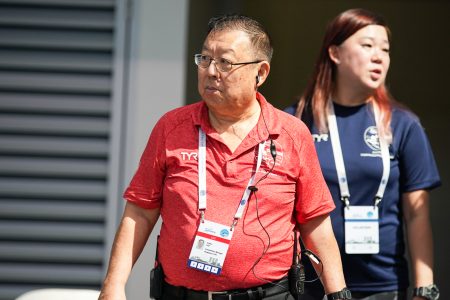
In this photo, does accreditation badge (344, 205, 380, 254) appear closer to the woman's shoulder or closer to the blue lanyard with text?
the woman's shoulder

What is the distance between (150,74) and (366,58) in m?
1.51

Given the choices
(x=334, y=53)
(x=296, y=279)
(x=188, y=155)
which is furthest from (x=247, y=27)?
(x=334, y=53)

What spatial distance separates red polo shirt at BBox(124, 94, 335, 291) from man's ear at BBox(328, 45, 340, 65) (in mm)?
839

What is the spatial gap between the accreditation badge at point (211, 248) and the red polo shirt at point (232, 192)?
2 centimetres

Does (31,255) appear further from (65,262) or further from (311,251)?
(311,251)

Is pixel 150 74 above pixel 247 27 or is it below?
below

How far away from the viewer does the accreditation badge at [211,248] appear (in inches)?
111

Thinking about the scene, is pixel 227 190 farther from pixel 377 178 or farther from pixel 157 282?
pixel 377 178

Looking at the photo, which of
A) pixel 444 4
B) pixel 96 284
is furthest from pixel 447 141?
pixel 96 284

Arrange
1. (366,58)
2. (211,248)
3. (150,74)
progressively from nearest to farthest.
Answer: (211,248)
(366,58)
(150,74)

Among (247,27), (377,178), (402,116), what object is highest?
(247,27)

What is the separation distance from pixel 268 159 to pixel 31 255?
7.66ft

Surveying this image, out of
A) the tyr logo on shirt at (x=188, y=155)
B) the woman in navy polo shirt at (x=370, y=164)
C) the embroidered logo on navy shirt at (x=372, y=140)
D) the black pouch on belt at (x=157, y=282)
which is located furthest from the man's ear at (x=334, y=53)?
the black pouch on belt at (x=157, y=282)

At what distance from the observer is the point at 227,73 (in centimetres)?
289
